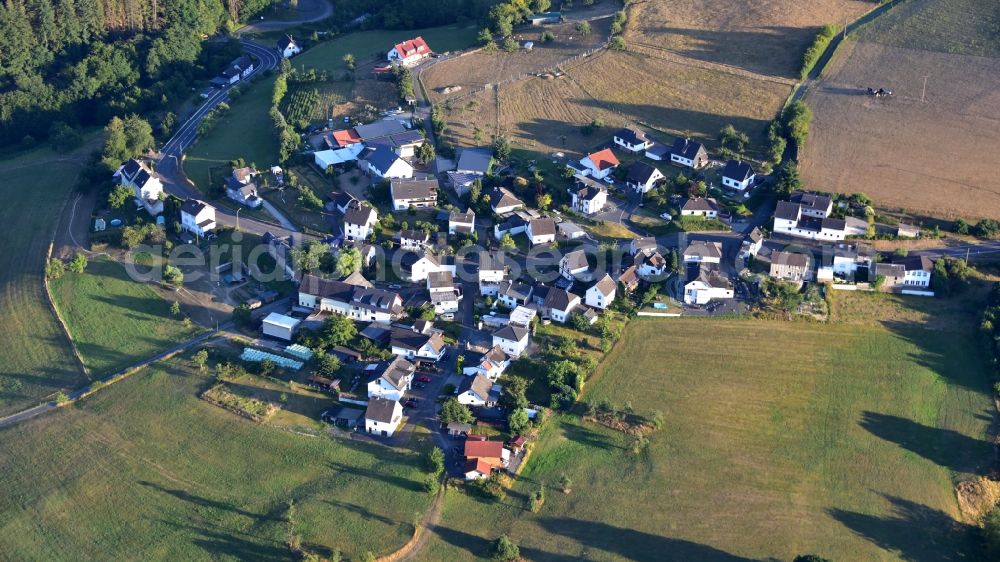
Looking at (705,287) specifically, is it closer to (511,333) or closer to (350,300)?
(511,333)

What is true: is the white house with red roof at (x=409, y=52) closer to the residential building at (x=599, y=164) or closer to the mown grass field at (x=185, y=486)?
the residential building at (x=599, y=164)

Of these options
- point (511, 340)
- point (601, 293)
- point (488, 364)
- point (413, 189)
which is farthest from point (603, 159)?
point (488, 364)

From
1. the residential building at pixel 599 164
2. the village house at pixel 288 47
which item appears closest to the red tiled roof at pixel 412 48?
the village house at pixel 288 47

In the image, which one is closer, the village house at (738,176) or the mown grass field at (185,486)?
the mown grass field at (185,486)

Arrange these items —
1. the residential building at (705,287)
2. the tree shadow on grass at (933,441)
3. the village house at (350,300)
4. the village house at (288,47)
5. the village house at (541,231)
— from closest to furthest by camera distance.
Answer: the tree shadow on grass at (933,441)
the village house at (350,300)
the residential building at (705,287)
the village house at (541,231)
the village house at (288,47)

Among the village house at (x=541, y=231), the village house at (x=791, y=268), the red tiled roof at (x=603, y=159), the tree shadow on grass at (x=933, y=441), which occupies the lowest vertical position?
the tree shadow on grass at (x=933, y=441)

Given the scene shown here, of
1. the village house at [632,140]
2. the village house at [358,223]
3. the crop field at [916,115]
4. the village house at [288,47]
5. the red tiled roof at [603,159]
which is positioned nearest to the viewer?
the village house at [358,223]

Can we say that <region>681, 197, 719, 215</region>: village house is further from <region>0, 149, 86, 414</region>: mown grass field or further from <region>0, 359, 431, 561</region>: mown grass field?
<region>0, 149, 86, 414</region>: mown grass field

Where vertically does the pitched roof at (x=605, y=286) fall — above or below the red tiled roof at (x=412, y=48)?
below
